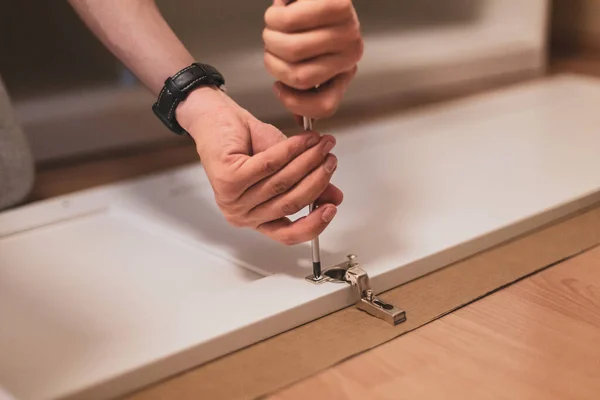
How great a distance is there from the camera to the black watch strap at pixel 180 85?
83cm

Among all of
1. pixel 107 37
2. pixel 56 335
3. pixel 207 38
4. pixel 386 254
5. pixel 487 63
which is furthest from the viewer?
pixel 487 63

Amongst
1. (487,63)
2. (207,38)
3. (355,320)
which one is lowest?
(355,320)

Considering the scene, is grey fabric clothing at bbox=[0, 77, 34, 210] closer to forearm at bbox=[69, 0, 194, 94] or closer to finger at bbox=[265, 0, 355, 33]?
forearm at bbox=[69, 0, 194, 94]

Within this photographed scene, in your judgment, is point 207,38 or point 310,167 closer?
point 310,167

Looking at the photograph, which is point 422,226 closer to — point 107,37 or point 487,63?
point 107,37

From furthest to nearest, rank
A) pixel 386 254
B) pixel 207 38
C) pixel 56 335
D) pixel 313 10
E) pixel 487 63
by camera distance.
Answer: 1. pixel 487 63
2. pixel 207 38
3. pixel 386 254
4. pixel 56 335
5. pixel 313 10

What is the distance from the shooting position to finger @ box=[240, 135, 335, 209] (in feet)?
2.18

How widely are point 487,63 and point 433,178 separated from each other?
2.80ft

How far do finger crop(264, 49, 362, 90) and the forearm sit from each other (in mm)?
314

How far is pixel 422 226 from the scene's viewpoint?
865 millimetres

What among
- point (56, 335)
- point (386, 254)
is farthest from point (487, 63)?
point (56, 335)

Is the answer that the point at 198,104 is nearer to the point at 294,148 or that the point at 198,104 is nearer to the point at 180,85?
the point at 180,85

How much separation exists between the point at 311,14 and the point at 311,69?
0.15 ft

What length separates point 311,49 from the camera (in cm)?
59
